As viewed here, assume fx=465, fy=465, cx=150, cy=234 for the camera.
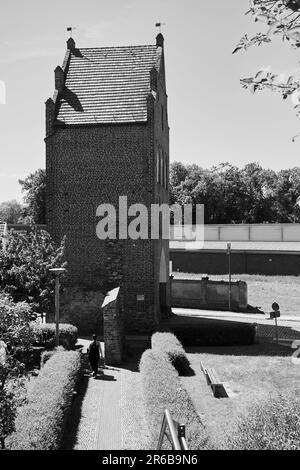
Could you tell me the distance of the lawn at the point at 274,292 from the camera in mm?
33375

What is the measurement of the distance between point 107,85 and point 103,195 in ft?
21.1

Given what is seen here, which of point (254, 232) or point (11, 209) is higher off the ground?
point (11, 209)

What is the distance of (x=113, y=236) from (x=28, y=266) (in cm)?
565

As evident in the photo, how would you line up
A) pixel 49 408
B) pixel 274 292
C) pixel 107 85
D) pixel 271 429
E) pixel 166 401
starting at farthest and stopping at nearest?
pixel 274 292 < pixel 107 85 < pixel 166 401 < pixel 49 408 < pixel 271 429

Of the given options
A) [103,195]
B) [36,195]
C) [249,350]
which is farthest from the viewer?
[36,195]

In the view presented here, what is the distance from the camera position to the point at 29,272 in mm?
19344

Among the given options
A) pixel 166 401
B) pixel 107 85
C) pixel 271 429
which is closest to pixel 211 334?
pixel 166 401

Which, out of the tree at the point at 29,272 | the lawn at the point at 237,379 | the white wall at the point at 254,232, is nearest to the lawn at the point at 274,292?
the white wall at the point at 254,232

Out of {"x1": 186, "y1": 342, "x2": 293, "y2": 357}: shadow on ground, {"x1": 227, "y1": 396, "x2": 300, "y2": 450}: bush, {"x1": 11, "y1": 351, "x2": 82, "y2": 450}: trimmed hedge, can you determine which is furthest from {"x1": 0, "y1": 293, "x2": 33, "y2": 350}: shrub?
{"x1": 186, "y1": 342, "x2": 293, "y2": 357}: shadow on ground

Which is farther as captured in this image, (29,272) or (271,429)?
(29,272)

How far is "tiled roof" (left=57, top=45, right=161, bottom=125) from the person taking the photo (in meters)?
24.4

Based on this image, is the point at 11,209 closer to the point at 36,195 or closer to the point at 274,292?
the point at 36,195

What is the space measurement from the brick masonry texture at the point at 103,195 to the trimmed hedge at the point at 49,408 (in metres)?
8.19

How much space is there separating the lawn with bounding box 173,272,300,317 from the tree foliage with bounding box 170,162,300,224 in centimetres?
2362
